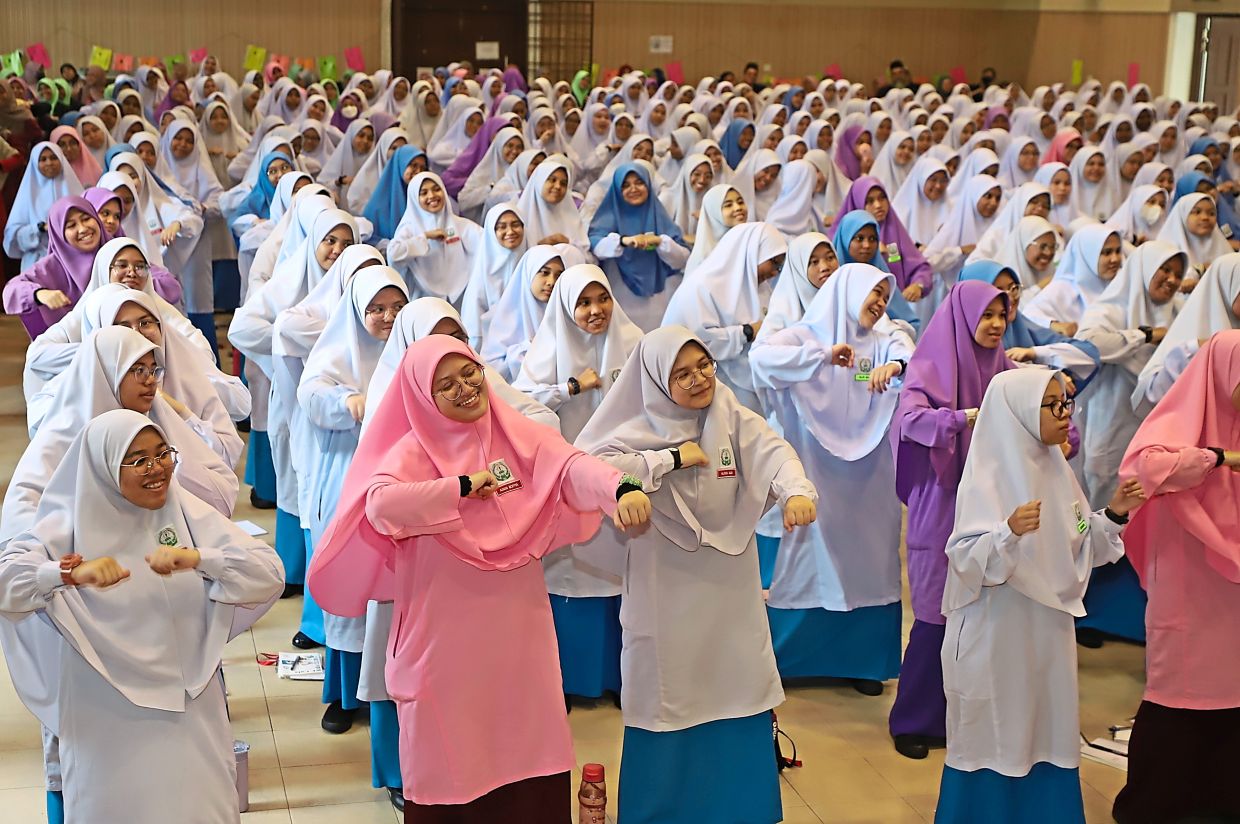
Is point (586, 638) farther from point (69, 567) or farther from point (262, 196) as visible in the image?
point (262, 196)

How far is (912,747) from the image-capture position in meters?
A: 5.35

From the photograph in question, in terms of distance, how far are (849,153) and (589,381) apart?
30.0 ft

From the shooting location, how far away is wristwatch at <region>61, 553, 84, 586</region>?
11.2 feet

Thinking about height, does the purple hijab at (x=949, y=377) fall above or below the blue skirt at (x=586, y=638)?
above

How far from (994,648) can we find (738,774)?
858mm

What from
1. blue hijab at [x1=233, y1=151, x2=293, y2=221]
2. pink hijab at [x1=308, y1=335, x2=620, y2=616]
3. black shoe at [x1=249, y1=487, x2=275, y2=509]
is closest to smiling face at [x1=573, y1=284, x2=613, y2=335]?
pink hijab at [x1=308, y1=335, x2=620, y2=616]

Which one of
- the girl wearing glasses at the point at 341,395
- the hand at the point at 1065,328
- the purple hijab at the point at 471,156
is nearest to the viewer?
the girl wearing glasses at the point at 341,395

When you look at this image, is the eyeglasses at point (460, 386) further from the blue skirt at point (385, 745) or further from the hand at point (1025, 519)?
the hand at point (1025, 519)

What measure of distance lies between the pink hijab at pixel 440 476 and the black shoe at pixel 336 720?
144 centimetres

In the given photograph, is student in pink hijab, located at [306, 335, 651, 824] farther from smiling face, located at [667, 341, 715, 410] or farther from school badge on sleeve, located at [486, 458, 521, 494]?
smiling face, located at [667, 341, 715, 410]

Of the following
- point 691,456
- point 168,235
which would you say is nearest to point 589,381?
point 691,456

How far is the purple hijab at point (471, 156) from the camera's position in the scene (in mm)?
12195

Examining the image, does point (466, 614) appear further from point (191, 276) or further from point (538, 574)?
point (191, 276)

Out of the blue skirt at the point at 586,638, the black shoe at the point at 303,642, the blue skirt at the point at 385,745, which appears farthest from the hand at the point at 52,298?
the blue skirt at the point at 385,745
